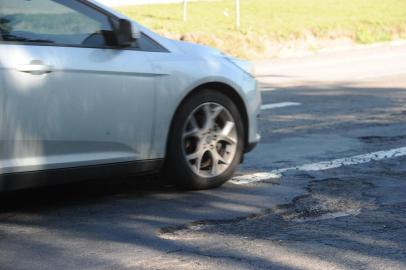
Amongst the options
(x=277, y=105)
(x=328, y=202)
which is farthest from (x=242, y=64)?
(x=277, y=105)

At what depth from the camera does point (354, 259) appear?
4.78 metres

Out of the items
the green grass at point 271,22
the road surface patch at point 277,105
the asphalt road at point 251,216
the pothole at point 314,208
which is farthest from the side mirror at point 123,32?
the green grass at point 271,22

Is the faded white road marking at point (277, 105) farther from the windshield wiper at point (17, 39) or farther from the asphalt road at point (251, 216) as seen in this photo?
the windshield wiper at point (17, 39)

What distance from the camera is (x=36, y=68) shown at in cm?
543

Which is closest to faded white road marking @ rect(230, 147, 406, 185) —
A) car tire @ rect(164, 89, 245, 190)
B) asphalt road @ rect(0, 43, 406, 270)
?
asphalt road @ rect(0, 43, 406, 270)

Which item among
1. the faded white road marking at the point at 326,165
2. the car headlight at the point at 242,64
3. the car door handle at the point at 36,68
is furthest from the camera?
the faded white road marking at the point at 326,165

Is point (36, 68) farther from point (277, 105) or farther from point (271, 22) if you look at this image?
point (271, 22)

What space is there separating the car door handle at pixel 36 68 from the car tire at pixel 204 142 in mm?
1075

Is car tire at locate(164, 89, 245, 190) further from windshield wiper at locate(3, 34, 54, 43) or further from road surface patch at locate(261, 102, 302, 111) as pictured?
road surface patch at locate(261, 102, 302, 111)

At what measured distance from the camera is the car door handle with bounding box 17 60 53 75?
538 centimetres

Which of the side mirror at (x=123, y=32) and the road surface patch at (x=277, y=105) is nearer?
the side mirror at (x=123, y=32)

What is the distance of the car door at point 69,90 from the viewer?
→ 17.7 ft

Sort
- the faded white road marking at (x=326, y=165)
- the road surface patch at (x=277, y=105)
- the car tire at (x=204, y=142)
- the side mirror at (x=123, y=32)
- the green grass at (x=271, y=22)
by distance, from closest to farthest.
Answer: the side mirror at (x=123, y=32) < the car tire at (x=204, y=142) < the faded white road marking at (x=326, y=165) < the road surface patch at (x=277, y=105) < the green grass at (x=271, y=22)

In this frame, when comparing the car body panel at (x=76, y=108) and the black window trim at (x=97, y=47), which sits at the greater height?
the black window trim at (x=97, y=47)
